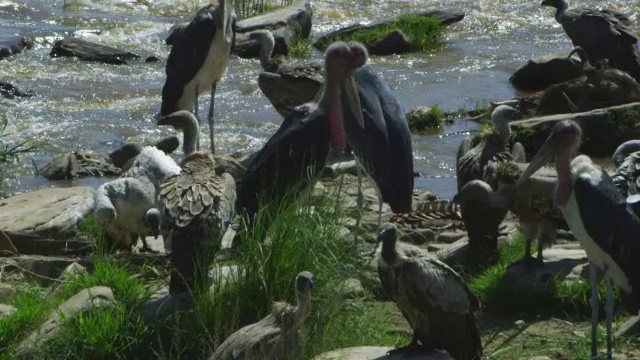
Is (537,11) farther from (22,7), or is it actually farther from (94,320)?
(94,320)

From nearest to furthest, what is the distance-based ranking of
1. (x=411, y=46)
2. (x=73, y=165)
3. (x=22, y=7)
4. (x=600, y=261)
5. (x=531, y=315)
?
(x=600, y=261)
(x=531, y=315)
(x=73, y=165)
(x=411, y=46)
(x=22, y=7)

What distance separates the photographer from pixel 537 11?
742 inches

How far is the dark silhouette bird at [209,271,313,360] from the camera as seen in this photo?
5699mm

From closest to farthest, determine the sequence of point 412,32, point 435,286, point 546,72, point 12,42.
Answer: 1. point 435,286
2. point 546,72
3. point 12,42
4. point 412,32

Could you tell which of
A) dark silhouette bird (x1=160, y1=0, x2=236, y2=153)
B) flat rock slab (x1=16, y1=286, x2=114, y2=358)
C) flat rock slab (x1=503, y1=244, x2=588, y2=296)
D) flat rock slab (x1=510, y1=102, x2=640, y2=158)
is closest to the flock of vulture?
flat rock slab (x1=503, y1=244, x2=588, y2=296)

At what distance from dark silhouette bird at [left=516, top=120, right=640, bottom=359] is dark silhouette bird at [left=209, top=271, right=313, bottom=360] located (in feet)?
4.71

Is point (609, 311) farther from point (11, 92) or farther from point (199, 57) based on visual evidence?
point (11, 92)

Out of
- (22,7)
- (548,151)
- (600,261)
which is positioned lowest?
(22,7)

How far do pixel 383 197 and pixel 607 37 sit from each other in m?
6.28

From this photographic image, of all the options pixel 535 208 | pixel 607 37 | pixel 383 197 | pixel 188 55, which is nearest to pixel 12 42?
pixel 188 55

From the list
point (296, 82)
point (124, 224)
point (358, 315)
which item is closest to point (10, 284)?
point (124, 224)

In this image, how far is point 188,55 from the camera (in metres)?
12.0

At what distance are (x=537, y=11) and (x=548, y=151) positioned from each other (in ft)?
41.0

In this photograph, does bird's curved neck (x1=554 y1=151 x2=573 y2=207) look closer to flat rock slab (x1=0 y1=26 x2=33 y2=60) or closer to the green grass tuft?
the green grass tuft
